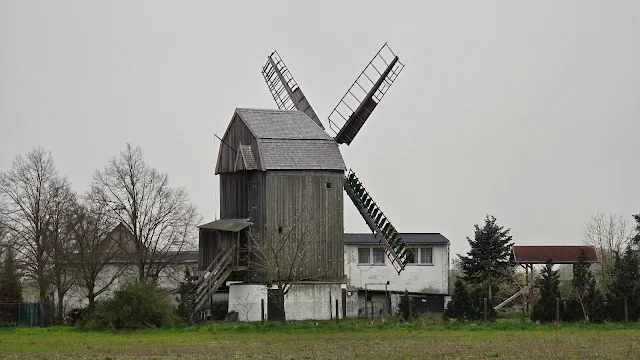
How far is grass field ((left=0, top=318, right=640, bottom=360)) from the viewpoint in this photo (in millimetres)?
35000

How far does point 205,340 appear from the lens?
43.4 meters

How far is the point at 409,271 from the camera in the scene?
72812 millimetres

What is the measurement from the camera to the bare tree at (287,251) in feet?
185

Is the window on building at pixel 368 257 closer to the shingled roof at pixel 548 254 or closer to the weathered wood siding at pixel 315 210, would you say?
the shingled roof at pixel 548 254

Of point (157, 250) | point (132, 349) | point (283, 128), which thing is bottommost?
point (132, 349)

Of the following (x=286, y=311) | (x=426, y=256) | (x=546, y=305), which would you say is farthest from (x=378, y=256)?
(x=546, y=305)

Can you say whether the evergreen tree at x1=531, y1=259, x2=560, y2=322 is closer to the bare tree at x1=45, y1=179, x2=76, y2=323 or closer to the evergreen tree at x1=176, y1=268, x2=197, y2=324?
the evergreen tree at x1=176, y1=268, x2=197, y2=324

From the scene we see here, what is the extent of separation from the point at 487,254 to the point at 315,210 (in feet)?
42.5

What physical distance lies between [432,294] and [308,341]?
31.2m

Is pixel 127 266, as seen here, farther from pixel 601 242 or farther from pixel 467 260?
pixel 601 242

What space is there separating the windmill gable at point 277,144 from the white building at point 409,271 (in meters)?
14.2

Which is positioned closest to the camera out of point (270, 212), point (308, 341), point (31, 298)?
point (308, 341)

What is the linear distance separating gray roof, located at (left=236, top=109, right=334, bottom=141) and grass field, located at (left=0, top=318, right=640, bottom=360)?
33.9 ft

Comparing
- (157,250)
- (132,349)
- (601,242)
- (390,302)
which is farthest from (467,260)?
(132,349)
